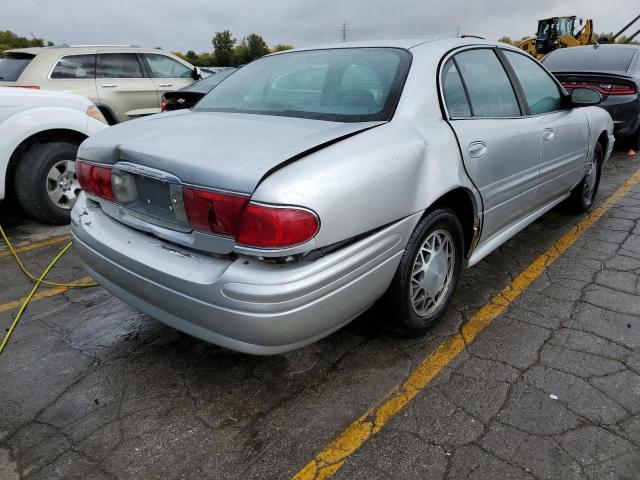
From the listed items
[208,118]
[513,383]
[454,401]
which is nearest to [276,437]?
[454,401]

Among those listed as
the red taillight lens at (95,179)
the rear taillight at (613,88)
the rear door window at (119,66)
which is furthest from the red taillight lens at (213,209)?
the rear taillight at (613,88)

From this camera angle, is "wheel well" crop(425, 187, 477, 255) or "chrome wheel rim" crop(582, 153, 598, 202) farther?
"chrome wheel rim" crop(582, 153, 598, 202)

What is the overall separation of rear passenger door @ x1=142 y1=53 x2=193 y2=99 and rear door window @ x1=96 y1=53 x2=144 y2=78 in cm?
21

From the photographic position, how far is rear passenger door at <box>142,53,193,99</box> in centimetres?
750

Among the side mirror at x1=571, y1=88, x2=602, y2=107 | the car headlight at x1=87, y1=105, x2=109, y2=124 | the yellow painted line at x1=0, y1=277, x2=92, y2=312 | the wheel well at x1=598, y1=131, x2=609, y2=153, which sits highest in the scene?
the car headlight at x1=87, y1=105, x2=109, y2=124

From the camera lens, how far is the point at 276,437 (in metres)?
1.97

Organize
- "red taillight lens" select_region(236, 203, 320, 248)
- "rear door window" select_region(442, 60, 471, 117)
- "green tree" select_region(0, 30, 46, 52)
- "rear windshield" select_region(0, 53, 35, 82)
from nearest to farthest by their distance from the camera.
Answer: "red taillight lens" select_region(236, 203, 320, 248), "rear door window" select_region(442, 60, 471, 117), "rear windshield" select_region(0, 53, 35, 82), "green tree" select_region(0, 30, 46, 52)

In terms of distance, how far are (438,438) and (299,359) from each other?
814mm

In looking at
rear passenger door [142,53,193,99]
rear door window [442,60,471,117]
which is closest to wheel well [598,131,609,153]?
rear door window [442,60,471,117]

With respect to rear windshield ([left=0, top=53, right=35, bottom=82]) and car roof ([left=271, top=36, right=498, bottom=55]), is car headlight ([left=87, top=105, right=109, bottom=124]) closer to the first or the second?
rear windshield ([left=0, top=53, right=35, bottom=82])

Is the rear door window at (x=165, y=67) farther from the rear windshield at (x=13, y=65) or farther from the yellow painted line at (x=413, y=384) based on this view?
the yellow painted line at (x=413, y=384)

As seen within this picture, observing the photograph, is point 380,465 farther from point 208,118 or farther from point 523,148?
point 523,148

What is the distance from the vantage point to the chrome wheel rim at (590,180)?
4318 mm

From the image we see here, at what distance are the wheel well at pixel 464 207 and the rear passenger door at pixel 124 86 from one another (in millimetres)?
5823
